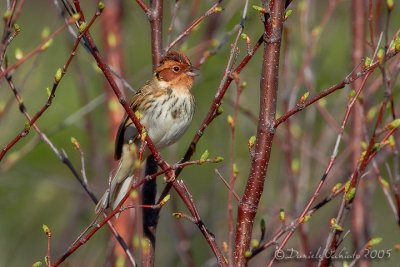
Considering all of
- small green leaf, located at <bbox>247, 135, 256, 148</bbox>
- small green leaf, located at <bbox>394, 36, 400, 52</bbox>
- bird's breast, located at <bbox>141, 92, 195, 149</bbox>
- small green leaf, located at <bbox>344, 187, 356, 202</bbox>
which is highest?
bird's breast, located at <bbox>141, 92, 195, 149</bbox>

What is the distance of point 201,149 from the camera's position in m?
10.0

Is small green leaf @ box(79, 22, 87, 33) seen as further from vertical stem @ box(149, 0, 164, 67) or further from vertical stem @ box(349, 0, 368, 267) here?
vertical stem @ box(349, 0, 368, 267)

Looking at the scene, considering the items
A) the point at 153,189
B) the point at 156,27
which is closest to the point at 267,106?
the point at 156,27

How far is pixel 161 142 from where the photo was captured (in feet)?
16.0

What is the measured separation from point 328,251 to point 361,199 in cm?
183

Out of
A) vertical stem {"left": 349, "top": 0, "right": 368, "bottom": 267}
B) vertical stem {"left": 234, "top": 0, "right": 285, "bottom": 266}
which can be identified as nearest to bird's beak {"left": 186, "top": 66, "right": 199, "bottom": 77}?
vertical stem {"left": 349, "top": 0, "right": 368, "bottom": 267}

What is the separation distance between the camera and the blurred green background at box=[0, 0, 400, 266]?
5230mm

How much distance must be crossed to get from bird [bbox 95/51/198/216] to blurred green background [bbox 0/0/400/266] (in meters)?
0.19

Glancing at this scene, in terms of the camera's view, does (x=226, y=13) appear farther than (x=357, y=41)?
Yes

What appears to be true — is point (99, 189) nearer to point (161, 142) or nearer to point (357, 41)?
point (161, 142)

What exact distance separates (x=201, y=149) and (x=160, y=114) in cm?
518

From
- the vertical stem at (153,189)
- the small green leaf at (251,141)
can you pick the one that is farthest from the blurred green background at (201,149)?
the small green leaf at (251,141)

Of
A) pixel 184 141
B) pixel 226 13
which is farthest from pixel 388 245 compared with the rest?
pixel 226 13

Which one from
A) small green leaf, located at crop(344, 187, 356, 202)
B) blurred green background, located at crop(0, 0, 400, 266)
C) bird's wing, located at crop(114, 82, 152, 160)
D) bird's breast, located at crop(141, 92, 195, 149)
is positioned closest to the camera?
small green leaf, located at crop(344, 187, 356, 202)
